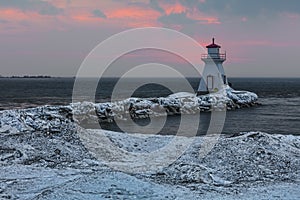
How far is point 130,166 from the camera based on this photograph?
14.9 metres

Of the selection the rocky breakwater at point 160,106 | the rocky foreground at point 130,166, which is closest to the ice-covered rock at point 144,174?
the rocky foreground at point 130,166

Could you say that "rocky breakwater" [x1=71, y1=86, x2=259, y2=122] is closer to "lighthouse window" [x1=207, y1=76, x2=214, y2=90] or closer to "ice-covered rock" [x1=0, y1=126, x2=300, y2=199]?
"lighthouse window" [x1=207, y1=76, x2=214, y2=90]

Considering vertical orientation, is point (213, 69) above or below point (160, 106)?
above

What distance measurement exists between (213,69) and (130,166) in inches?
1446

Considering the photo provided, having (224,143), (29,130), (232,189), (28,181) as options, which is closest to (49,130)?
(29,130)

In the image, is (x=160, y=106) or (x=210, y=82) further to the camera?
(x=210, y=82)

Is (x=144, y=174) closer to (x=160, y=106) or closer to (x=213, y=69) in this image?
(x=160, y=106)

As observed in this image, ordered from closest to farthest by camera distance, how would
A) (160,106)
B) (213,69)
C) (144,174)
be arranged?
(144,174) → (160,106) → (213,69)

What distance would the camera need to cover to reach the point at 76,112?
35438mm

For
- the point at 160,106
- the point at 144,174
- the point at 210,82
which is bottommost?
the point at 144,174

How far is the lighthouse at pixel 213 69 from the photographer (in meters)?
49.6

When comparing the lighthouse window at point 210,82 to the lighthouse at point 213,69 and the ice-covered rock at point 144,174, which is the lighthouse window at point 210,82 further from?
the ice-covered rock at point 144,174

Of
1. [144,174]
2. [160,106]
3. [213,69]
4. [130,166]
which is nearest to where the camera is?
[144,174]

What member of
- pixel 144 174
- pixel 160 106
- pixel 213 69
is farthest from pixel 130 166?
pixel 213 69
